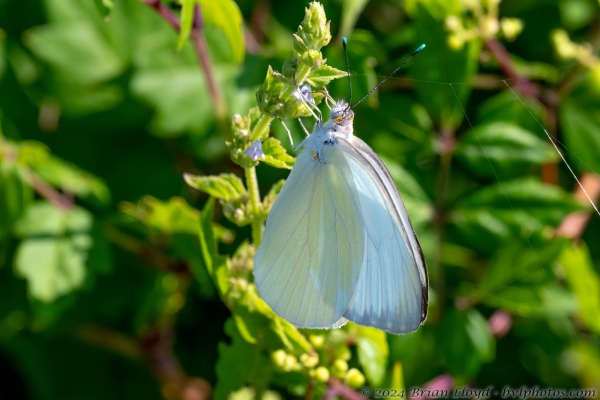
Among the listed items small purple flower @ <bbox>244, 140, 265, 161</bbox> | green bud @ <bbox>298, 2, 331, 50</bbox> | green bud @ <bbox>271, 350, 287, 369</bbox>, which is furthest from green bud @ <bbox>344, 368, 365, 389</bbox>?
green bud @ <bbox>298, 2, 331, 50</bbox>

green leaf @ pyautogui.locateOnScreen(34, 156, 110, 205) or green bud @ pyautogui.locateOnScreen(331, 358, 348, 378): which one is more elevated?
green leaf @ pyautogui.locateOnScreen(34, 156, 110, 205)

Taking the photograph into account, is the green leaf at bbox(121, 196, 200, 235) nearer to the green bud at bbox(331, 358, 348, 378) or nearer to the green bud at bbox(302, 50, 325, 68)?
the green bud at bbox(331, 358, 348, 378)

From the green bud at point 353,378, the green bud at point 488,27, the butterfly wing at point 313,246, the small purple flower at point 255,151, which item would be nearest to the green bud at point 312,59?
the small purple flower at point 255,151

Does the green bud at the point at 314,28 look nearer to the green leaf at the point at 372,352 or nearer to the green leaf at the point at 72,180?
the green leaf at the point at 372,352

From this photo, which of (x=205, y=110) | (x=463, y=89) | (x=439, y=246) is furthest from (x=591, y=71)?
(x=205, y=110)

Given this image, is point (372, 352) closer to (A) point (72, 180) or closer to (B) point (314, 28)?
(B) point (314, 28)

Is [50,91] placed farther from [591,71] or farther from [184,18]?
[591,71]
